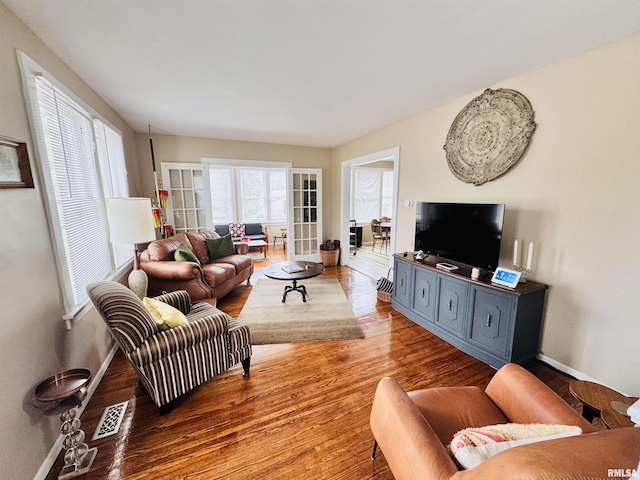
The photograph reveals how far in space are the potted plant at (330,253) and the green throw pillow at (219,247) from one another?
6.42 ft

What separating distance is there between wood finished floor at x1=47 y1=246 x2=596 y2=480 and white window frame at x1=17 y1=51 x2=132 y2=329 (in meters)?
0.88

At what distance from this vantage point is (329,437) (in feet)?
5.32

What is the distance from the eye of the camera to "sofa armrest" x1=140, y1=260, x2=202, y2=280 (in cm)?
305

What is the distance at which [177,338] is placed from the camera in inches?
68.4

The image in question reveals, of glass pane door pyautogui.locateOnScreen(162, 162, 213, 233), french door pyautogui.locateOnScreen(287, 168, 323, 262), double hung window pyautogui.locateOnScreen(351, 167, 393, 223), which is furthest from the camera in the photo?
double hung window pyautogui.locateOnScreen(351, 167, 393, 223)

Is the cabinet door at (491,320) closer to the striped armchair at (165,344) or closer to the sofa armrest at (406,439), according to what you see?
the sofa armrest at (406,439)

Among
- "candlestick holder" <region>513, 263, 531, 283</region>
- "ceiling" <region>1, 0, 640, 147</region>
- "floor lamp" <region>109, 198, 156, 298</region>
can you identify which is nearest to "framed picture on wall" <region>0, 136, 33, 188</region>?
"floor lamp" <region>109, 198, 156, 298</region>

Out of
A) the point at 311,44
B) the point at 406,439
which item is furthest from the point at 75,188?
the point at 406,439

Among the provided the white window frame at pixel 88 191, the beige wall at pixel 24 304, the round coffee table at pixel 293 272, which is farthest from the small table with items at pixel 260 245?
the beige wall at pixel 24 304

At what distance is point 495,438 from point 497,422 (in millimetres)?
520

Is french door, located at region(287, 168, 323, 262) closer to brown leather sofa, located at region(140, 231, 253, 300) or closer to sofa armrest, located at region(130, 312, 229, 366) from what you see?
brown leather sofa, located at region(140, 231, 253, 300)

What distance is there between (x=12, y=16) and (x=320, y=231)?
4.86 meters

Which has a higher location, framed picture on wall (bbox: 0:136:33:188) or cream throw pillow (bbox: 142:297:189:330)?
framed picture on wall (bbox: 0:136:33:188)

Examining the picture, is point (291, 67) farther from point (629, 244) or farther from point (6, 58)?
point (629, 244)
